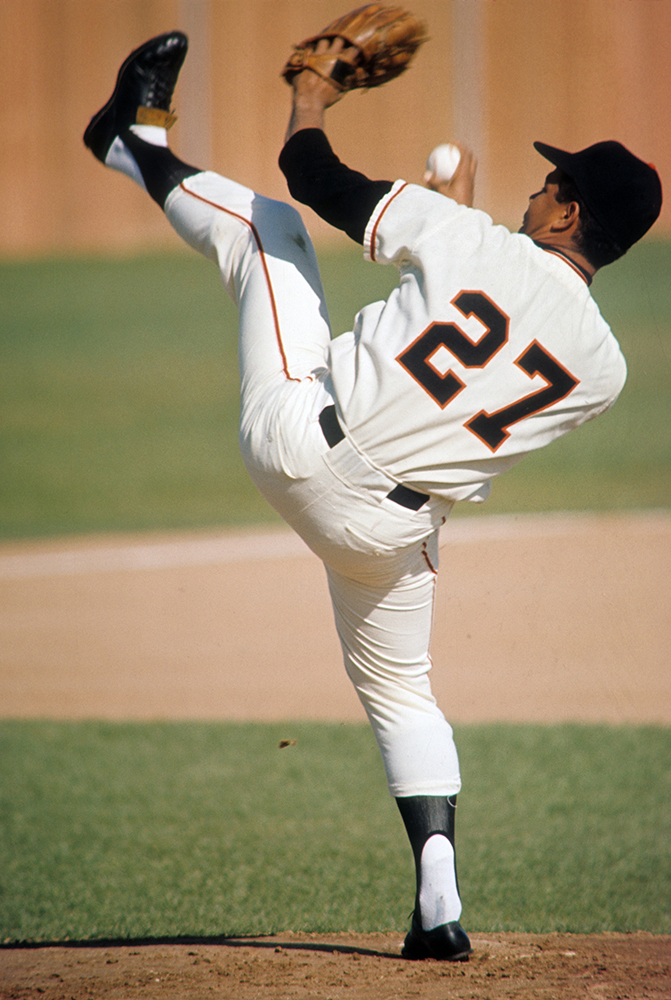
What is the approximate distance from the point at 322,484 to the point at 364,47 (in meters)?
0.88

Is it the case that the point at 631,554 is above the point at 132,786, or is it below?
below

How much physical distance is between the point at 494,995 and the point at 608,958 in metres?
0.36

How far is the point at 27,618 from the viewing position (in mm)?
5480

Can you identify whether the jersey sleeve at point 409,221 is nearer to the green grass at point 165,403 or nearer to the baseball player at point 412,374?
the baseball player at point 412,374

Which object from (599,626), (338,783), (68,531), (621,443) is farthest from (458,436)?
(621,443)

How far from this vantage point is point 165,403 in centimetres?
1245

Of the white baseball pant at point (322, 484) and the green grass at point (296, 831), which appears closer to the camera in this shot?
the white baseball pant at point (322, 484)

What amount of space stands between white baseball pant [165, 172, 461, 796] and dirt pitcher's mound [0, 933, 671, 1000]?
0.35 m

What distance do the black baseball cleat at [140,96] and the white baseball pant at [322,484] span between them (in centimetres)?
41

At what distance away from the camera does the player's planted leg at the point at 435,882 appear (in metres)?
1.98

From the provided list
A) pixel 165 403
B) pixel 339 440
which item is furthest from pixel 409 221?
pixel 165 403

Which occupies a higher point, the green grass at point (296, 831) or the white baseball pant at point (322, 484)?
the white baseball pant at point (322, 484)

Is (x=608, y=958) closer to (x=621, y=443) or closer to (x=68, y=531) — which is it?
(x=68, y=531)

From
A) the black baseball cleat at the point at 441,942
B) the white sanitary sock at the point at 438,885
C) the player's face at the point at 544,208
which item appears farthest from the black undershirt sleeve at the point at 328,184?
the black baseball cleat at the point at 441,942
